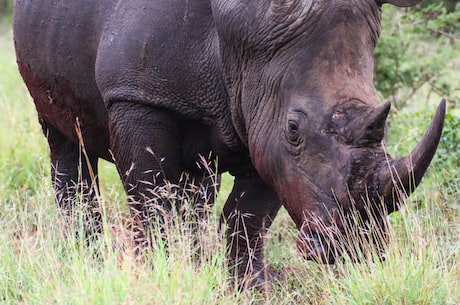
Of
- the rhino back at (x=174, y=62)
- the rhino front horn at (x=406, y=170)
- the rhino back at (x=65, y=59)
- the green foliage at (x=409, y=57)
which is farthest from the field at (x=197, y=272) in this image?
the green foliage at (x=409, y=57)

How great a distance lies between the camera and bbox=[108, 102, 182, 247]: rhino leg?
18.7ft

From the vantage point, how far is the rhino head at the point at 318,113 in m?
4.68

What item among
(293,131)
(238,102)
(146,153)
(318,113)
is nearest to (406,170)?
(318,113)

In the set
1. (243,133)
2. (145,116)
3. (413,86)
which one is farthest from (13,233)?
(413,86)

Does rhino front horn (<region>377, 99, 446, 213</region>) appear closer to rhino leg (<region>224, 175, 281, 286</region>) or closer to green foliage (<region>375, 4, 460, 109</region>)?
rhino leg (<region>224, 175, 281, 286</region>)

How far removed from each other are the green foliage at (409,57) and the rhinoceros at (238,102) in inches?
123

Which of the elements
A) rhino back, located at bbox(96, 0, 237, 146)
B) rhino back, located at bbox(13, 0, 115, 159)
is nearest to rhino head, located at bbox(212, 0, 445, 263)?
rhino back, located at bbox(96, 0, 237, 146)

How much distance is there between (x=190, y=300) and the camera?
15.4 feet

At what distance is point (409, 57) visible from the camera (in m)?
9.45

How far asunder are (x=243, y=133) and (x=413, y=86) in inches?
172

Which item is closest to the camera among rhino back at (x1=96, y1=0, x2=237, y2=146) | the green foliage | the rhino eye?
the rhino eye

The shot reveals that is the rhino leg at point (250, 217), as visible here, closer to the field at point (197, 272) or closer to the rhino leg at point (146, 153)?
the field at point (197, 272)

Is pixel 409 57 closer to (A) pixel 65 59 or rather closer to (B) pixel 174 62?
(A) pixel 65 59

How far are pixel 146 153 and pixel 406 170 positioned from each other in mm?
1692
